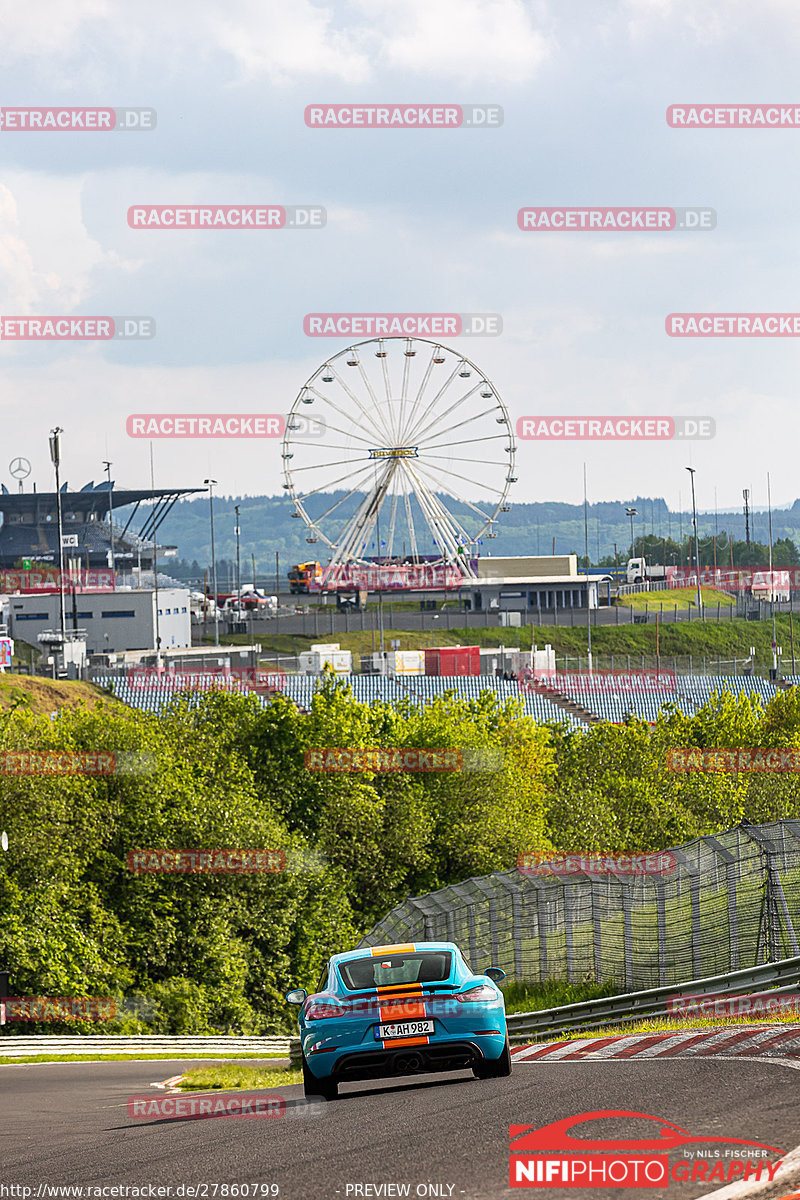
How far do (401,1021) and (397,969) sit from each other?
499 mm

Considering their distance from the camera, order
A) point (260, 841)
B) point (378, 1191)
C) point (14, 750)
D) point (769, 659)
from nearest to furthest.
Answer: point (378, 1191), point (14, 750), point (260, 841), point (769, 659)

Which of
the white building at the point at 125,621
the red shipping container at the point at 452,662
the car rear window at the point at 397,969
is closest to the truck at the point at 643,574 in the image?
the white building at the point at 125,621

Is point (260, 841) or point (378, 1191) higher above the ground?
point (378, 1191)

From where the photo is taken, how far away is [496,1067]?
38.3 ft

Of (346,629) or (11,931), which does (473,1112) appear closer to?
(11,931)

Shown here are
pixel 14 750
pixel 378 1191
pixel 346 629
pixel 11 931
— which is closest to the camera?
pixel 378 1191

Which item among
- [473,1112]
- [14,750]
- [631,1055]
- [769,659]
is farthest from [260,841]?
[769,659]

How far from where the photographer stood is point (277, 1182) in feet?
25.5

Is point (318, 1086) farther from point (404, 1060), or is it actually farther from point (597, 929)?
point (597, 929)

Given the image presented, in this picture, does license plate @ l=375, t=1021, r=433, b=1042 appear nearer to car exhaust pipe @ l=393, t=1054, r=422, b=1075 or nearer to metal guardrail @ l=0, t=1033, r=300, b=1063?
car exhaust pipe @ l=393, t=1054, r=422, b=1075

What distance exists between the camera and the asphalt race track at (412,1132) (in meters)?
7.62

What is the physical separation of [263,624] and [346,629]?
41.1 feet

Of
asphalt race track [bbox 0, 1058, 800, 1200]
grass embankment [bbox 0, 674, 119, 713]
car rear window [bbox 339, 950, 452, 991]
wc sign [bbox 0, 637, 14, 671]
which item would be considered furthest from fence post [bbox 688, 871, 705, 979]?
wc sign [bbox 0, 637, 14, 671]

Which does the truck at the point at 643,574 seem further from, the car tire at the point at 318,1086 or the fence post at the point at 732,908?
the car tire at the point at 318,1086
